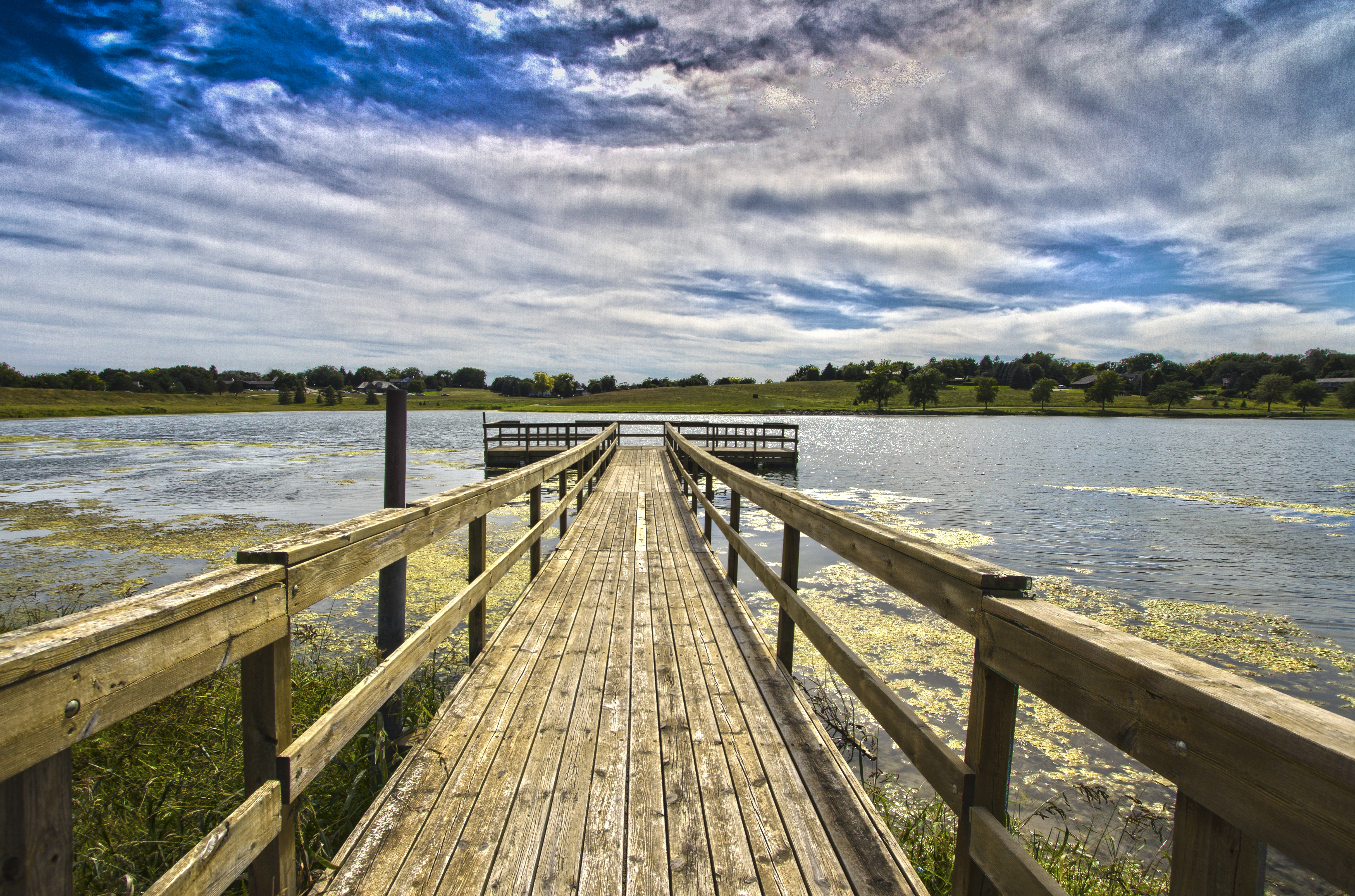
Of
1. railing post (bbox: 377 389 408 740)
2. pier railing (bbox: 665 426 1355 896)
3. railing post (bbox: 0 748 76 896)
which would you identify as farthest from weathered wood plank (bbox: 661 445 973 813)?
railing post (bbox: 377 389 408 740)

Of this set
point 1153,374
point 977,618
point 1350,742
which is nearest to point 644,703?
point 977,618

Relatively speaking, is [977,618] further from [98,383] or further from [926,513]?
[98,383]

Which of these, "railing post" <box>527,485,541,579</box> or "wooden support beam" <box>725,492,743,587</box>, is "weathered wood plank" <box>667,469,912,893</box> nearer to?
"wooden support beam" <box>725,492,743,587</box>

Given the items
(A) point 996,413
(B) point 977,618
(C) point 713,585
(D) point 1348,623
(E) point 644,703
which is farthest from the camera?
(A) point 996,413

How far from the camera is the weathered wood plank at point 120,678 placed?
96cm

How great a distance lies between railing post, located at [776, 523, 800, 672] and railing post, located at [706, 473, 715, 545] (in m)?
2.62

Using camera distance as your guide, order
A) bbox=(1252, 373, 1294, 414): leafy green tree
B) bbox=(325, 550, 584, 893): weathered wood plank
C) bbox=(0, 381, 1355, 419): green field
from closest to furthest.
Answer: bbox=(325, 550, 584, 893): weathered wood plank, bbox=(0, 381, 1355, 419): green field, bbox=(1252, 373, 1294, 414): leafy green tree

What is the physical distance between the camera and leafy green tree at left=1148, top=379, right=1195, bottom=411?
317 ft

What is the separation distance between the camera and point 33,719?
98cm

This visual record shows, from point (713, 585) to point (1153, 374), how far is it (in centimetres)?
15451

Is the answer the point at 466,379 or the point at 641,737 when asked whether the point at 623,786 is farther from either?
the point at 466,379

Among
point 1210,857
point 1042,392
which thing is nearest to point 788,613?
point 1210,857

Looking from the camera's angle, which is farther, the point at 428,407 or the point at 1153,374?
the point at 1153,374

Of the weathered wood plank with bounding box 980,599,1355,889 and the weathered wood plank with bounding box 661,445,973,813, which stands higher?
the weathered wood plank with bounding box 980,599,1355,889
